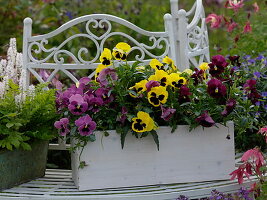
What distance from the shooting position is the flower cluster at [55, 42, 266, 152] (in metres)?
2.44

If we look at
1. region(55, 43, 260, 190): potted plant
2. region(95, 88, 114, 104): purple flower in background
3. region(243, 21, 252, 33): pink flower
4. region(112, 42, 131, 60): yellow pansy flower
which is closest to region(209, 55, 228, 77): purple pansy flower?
region(55, 43, 260, 190): potted plant

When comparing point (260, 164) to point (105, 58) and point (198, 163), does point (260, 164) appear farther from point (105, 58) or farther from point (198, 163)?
point (105, 58)

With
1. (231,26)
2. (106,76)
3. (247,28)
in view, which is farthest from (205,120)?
(231,26)

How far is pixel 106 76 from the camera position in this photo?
251 centimetres

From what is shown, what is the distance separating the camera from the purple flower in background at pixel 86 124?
7.98 feet

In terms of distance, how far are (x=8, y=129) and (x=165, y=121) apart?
0.65m

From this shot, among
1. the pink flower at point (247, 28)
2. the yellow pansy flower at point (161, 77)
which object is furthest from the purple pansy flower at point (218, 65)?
the pink flower at point (247, 28)

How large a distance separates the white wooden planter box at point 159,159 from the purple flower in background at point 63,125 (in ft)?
0.34

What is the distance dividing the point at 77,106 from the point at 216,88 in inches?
22.4

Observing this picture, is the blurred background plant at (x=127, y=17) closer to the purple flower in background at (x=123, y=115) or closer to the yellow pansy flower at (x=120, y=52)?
the yellow pansy flower at (x=120, y=52)

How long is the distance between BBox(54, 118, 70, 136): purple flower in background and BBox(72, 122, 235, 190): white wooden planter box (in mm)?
104

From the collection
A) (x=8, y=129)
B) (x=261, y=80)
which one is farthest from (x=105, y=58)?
(x=261, y=80)

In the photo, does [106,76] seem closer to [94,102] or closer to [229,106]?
[94,102]

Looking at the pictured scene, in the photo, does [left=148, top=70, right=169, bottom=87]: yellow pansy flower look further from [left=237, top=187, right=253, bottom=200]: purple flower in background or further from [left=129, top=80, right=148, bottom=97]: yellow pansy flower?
[left=237, top=187, right=253, bottom=200]: purple flower in background
